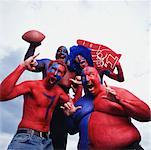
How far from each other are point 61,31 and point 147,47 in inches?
23.8

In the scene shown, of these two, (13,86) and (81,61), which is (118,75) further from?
(13,86)

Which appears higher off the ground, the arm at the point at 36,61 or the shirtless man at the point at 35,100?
the arm at the point at 36,61

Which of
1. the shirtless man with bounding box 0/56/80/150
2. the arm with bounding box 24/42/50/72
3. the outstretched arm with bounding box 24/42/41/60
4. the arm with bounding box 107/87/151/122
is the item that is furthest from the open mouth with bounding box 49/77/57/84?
the arm with bounding box 107/87/151/122

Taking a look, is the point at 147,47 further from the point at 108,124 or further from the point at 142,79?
the point at 108,124

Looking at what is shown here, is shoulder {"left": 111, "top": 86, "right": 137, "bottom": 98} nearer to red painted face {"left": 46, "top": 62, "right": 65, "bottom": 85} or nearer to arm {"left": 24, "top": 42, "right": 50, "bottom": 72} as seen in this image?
red painted face {"left": 46, "top": 62, "right": 65, "bottom": 85}

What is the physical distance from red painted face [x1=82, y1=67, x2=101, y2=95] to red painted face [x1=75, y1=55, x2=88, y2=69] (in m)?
0.09

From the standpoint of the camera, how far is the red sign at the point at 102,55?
116 inches

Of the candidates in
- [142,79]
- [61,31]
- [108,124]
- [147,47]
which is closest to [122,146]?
[108,124]

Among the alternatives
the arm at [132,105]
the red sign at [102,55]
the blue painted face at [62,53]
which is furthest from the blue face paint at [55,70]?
the arm at [132,105]

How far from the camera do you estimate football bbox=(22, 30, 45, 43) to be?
2.86 metres

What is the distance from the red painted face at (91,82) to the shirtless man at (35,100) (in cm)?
15

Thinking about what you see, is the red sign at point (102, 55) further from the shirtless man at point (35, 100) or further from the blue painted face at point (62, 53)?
the shirtless man at point (35, 100)

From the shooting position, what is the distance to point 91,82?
2.79 meters

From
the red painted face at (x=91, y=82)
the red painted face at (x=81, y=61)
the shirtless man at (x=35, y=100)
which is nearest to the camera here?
the shirtless man at (x=35, y=100)
